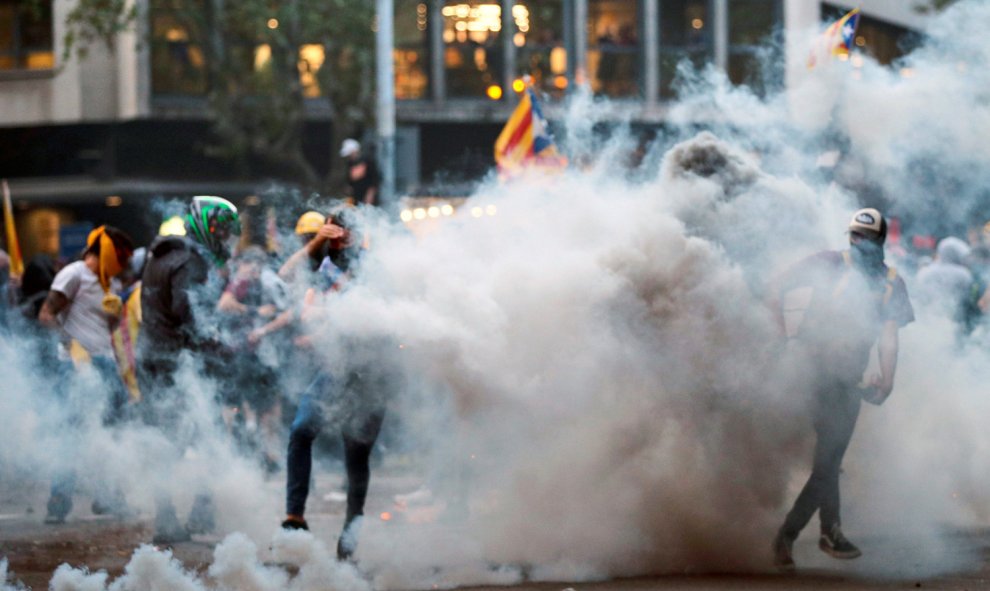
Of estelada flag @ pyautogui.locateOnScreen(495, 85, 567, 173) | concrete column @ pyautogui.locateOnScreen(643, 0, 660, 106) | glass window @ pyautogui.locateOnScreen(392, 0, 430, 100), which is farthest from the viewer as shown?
concrete column @ pyautogui.locateOnScreen(643, 0, 660, 106)

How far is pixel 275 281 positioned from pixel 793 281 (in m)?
3.33

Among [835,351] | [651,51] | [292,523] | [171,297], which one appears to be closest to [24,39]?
[651,51]

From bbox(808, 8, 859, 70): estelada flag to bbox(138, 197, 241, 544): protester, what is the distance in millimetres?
5293

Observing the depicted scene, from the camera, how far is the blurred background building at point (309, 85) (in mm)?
26969

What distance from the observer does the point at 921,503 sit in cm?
868

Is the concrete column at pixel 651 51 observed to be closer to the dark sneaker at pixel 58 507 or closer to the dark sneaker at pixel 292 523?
the dark sneaker at pixel 58 507

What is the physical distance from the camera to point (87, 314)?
1003 cm

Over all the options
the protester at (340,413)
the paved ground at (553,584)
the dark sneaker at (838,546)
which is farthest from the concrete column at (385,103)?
the dark sneaker at (838,546)

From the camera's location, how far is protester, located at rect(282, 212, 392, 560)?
7711mm

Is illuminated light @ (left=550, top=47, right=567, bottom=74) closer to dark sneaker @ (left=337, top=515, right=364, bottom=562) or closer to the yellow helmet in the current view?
the yellow helmet

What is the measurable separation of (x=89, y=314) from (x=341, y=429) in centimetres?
276

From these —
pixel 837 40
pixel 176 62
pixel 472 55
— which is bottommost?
pixel 837 40

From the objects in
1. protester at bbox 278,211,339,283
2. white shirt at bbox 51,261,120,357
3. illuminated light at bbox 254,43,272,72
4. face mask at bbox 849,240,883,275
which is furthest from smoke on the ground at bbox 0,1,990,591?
illuminated light at bbox 254,43,272,72

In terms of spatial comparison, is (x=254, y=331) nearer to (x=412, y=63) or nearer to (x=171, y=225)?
(x=171, y=225)
